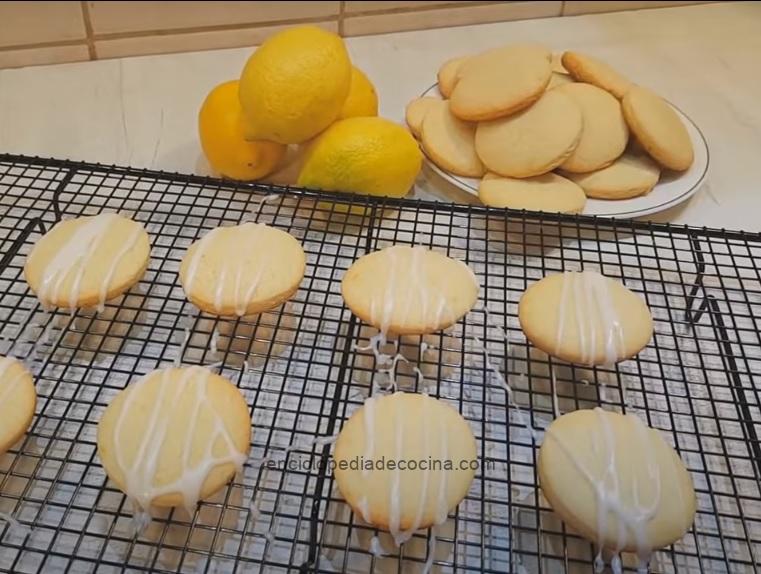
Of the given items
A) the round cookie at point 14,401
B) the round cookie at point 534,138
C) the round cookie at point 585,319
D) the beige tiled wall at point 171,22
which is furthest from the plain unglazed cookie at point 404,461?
the beige tiled wall at point 171,22

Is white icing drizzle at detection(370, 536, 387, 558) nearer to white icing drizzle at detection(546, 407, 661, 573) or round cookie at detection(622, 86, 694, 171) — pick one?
white icing drizzle at detection(546, 407, 661, 573)

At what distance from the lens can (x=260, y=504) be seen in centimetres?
60

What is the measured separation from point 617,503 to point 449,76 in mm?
710

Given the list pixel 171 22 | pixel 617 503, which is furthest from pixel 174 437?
pixel 171 22

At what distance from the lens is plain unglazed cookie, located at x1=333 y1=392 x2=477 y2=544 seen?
54cm

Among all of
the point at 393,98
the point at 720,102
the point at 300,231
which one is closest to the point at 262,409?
the point at 300,231

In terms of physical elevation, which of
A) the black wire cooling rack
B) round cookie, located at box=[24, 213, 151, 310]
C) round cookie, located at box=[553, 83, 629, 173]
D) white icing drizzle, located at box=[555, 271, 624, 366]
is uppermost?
round cookie, located at box=[553, 83, 629, 173]

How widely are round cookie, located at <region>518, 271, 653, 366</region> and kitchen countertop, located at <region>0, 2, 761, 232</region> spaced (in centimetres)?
28

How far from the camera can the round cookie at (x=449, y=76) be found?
1.04 metres

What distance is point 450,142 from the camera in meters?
0.94

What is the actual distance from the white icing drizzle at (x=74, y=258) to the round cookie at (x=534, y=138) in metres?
0.47

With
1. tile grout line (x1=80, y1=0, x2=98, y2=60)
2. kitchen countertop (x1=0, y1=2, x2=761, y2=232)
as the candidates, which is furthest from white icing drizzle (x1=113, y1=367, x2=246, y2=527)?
tile grout line (x1=80, y1=0, x2=98, y2=60)

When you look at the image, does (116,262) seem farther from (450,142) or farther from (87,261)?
(450,142)

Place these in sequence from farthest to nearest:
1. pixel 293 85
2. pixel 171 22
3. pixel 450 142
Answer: pixel 171 22
pixel 450 142
pixel 293 85
